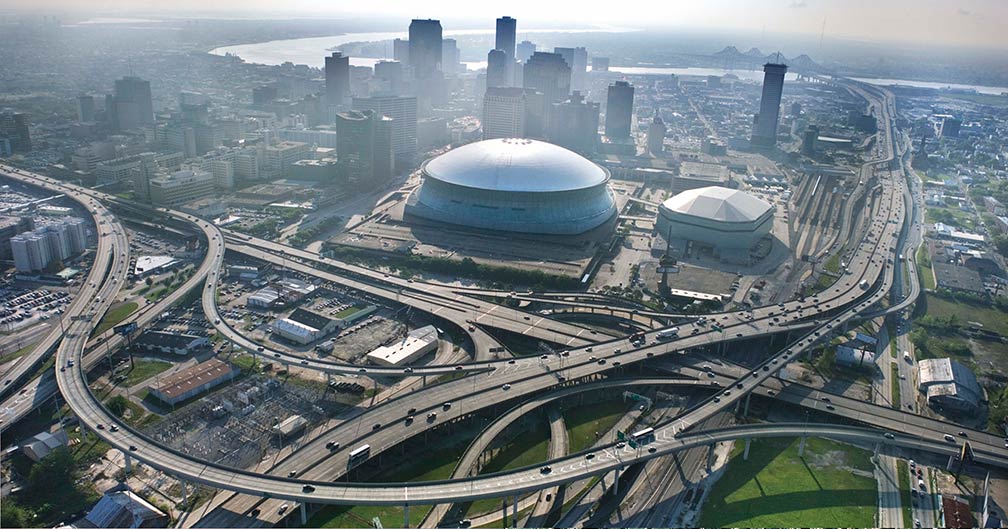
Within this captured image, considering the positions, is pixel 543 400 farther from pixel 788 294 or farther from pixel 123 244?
pixel 123 244

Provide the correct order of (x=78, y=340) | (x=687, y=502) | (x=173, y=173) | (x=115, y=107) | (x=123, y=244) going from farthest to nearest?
(x=115, y=107) < (x=173, y=173) < (x=123, y=244) < (x=78, y=340) < (x=687, y=502)

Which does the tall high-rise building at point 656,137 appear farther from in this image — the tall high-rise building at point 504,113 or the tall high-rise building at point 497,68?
the tall high-rise building at point 497,68

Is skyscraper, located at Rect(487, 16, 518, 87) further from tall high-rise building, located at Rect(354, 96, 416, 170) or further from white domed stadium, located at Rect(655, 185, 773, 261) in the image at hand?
white domed stadium, located at Rect(655, 185, 773, 261)

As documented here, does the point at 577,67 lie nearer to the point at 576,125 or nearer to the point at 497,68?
the point at 497,68

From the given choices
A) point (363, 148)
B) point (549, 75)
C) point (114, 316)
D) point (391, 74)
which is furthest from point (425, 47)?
point (114, 316)

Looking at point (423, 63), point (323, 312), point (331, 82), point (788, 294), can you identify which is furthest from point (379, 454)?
point (423, 63)

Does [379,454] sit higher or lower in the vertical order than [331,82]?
lower

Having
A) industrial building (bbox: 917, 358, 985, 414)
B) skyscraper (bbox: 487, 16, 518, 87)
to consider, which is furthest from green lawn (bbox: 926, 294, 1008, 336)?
skyscraper (bbox: 487, 16, 518, 87)
